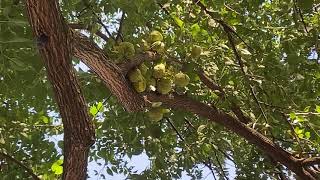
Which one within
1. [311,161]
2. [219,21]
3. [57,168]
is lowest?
[311,161]

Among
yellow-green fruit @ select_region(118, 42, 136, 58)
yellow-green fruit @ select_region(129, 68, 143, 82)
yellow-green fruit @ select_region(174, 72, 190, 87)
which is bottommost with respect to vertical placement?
yellow-green fruit @ select_region(129, 68, 143, 82)

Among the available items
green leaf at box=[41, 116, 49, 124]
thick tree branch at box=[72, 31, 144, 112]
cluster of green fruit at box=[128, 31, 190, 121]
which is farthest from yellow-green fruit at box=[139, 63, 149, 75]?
green leaf at box=[41, 116, 49, 124]

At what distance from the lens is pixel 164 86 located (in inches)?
126

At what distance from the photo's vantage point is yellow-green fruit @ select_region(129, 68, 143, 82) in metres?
2.97

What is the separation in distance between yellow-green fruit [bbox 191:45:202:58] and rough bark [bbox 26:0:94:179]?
3.13 ft

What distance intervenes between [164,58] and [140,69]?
23 cm

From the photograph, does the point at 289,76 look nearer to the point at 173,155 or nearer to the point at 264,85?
the point at 264,85

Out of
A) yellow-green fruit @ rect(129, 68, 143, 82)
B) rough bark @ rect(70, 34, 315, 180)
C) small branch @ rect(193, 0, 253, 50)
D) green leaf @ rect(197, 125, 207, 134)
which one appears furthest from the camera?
green leaf @ rect(197, 125, 207, 134)

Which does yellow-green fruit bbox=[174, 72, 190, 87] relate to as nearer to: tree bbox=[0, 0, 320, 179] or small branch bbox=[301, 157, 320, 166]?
tree bbox=[0, 0, 320, 179]

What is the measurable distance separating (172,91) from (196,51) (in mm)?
299

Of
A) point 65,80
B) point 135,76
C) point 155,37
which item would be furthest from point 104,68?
point 155,37

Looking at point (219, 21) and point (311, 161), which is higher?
point (219, 21)

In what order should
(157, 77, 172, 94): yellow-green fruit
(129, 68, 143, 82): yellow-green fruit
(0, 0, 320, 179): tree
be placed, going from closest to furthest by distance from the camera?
(0, 0, 320, 179): tree < (129, 68, 143, 82): yellow-green fruit < (157, 77, 172, 94): yellow-green fruit

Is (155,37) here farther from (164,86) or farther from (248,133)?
(248,133)
